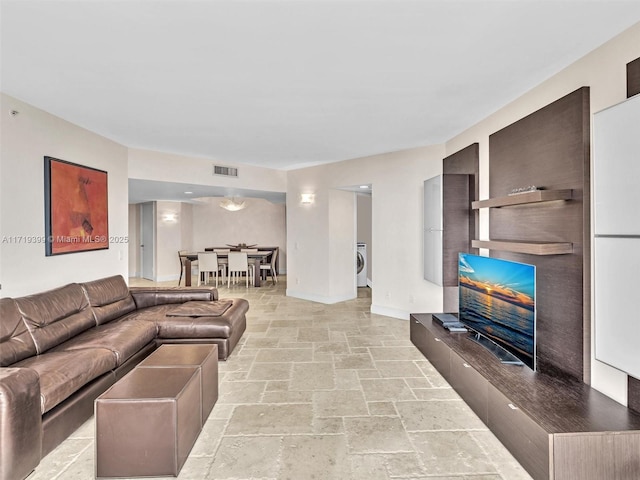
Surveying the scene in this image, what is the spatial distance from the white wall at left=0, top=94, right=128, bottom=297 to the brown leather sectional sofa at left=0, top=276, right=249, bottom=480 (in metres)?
0.29

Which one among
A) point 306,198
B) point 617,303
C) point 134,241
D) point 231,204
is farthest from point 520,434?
point 134,241

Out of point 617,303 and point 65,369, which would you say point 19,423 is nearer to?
point 65,369

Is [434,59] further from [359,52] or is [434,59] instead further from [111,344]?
[111,344]

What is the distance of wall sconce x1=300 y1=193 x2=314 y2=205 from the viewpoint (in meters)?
6.40

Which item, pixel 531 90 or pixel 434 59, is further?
pixel 531 90

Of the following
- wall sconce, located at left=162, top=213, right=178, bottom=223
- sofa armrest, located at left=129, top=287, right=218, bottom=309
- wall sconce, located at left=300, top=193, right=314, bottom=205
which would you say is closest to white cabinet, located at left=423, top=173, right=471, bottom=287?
wall sconce, located at left=300, top=193, right=314, bottom=205

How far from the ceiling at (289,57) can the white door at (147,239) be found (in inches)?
224

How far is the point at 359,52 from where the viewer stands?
7.18ft

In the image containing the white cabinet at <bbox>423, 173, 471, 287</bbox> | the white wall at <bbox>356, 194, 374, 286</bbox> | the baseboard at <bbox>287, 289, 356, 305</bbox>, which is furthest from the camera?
the white wall at <bbox>356, 194, 374, 286</bbox>

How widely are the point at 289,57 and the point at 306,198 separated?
423 centimetres

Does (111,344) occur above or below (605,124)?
below

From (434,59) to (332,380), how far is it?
2763mm

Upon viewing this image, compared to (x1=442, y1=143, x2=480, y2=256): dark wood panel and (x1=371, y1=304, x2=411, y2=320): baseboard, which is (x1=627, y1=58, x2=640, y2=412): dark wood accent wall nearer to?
(x1=442, y1=143, x2=480, y2=256): dark wood panel

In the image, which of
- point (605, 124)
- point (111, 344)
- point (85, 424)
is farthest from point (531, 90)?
point (85, 424)
